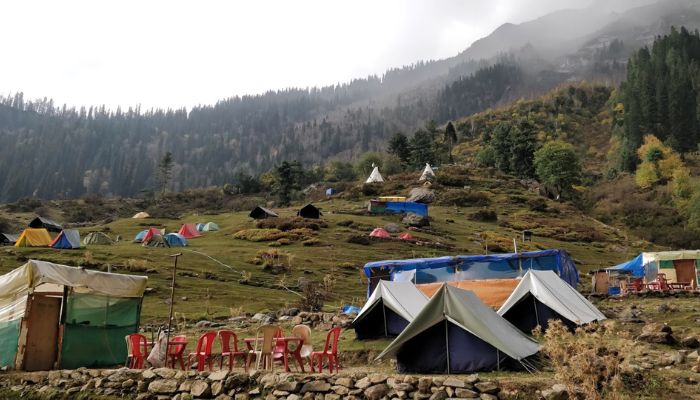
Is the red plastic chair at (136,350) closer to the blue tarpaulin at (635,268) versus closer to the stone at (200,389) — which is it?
the stone at (200,389)

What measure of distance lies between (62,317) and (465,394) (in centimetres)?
1068

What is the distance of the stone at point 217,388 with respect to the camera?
999 cm

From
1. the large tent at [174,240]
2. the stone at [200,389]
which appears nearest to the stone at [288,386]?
the stone at [200,389]

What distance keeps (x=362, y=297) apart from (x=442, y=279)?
30.9 feet

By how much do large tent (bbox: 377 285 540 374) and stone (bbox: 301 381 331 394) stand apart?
2316 millimetres

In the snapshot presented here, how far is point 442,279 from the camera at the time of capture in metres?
21.0

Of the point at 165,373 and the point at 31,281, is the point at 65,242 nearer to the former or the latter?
→ the point at 31,281

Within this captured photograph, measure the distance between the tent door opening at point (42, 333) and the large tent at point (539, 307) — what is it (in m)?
12.9

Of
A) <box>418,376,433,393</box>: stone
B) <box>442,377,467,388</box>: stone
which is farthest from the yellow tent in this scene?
<box>442,377,467,388</box>: stone

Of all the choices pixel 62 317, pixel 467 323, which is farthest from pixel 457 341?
pixel 62 317

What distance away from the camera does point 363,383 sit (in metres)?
9.26

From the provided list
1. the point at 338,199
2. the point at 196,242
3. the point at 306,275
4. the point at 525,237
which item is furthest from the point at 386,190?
the point at 306,275

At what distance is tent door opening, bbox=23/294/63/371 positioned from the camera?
12945 millimetres

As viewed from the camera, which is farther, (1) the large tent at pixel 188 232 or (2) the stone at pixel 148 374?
(1) the large tent at pixel 188 232
